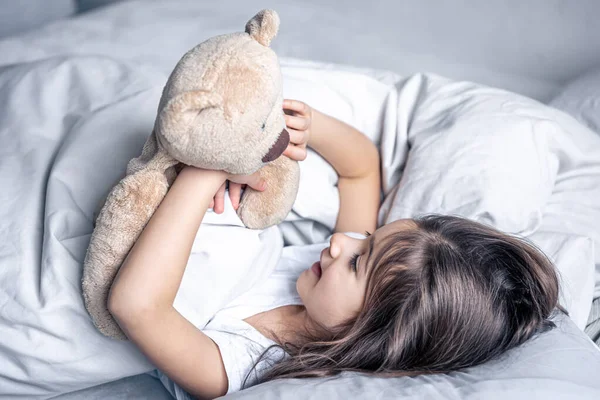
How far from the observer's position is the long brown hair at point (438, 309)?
2.59ft

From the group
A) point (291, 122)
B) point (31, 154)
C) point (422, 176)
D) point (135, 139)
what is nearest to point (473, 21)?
point (422, 176)

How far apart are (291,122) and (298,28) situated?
2.40 ft

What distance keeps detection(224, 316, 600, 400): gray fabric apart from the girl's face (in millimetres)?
134

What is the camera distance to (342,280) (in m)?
0.85

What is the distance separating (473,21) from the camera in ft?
5.03

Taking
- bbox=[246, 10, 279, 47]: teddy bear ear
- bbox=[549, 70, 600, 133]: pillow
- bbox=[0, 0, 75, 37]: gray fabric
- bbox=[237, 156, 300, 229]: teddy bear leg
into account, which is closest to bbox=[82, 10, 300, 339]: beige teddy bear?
bbox=[246, 10, 279, 47]: teddy bear ear

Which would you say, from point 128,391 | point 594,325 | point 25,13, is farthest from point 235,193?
point 25,13

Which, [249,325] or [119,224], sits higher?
[119,224]

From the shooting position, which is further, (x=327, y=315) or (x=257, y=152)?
(x=327, y=315)

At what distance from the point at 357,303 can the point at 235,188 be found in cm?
24

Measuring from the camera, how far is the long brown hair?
0.79 metres

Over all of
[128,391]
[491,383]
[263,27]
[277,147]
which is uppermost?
[263,27]

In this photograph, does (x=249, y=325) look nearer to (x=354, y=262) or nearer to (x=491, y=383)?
(x=354, y=262)

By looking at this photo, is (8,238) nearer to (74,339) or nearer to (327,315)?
(74,339)
